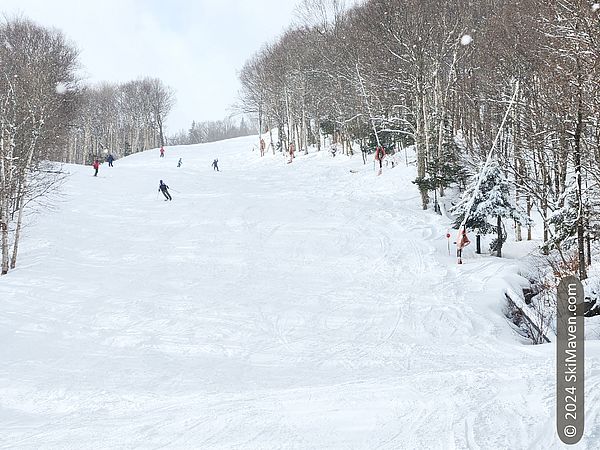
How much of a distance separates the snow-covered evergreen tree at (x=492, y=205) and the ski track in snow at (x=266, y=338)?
1.22 meters

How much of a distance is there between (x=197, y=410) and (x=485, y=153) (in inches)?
585

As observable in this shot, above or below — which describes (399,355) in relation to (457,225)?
below

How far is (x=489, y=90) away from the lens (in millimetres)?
17859

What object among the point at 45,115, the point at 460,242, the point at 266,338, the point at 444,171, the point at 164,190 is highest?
the point at 45,115

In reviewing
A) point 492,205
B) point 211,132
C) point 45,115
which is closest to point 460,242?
point 492,205

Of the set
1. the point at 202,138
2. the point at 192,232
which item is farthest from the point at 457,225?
the point at 202,138

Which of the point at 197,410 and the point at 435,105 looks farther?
the point at 435,105

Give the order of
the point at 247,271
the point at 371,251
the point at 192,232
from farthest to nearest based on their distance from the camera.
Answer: the point at 192,232, the point at 371,251, the point at 247,271

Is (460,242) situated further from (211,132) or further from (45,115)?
(211,132)

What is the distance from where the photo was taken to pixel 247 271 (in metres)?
14.7

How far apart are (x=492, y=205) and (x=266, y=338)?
29.6ft

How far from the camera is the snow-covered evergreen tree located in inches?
594

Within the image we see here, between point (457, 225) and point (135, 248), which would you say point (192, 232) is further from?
point (457, 225)

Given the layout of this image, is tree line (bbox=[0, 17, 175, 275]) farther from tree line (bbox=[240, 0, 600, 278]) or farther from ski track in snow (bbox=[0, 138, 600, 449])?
tree line (bbox=[240, 0, 600, 278])
